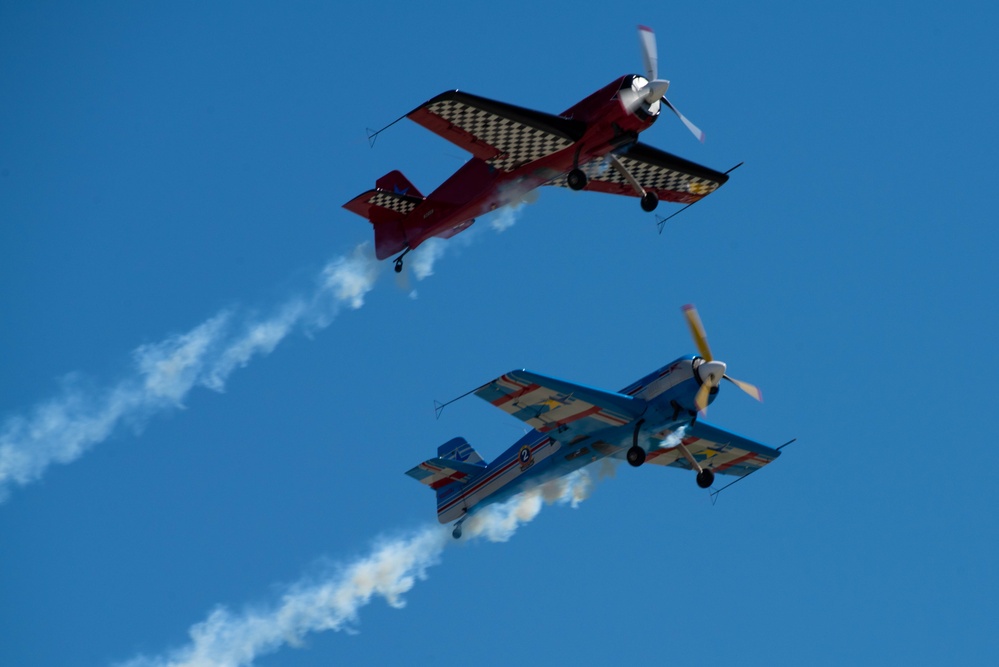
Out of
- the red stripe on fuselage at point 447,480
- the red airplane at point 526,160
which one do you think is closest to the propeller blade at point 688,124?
the red airplane at point 526,160

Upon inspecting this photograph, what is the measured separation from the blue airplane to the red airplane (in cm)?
434

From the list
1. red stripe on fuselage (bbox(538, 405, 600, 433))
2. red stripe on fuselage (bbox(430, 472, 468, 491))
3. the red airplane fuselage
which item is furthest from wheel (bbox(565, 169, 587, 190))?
red stripe on fuselage (bbox(430, 472, 468, 491))

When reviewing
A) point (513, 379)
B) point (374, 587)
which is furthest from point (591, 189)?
point (374, 587)

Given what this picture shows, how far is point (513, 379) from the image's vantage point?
123 ft

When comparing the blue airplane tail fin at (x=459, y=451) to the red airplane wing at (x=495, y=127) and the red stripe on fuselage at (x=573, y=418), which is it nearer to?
the red stripe on fuselage at (x=573, y=418)

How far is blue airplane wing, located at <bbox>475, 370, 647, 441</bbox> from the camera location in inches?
1487

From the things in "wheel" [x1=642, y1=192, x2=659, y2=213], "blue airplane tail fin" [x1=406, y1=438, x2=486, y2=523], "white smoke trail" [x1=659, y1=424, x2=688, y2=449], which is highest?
"wheel" [x1=642, y1=192, x2=659, y2=213]

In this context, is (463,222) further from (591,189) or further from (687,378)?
(687,378)

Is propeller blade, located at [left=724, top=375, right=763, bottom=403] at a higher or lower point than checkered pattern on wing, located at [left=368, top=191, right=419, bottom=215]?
lower

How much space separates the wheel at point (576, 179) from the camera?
37.6 metres

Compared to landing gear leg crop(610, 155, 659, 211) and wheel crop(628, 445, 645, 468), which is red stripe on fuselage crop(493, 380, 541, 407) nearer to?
wheel crop(628, 445, 645, 468)

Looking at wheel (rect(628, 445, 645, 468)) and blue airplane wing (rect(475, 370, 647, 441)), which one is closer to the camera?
blue airplane wing (rect(475, 370, 647, 441))

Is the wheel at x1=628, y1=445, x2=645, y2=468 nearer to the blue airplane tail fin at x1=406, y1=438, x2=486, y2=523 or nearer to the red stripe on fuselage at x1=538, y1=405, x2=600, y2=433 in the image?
the red stripe on fuselage at x1=538, y1=405, x2=600, y2=433

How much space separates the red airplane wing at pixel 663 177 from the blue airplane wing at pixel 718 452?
6115 mm
